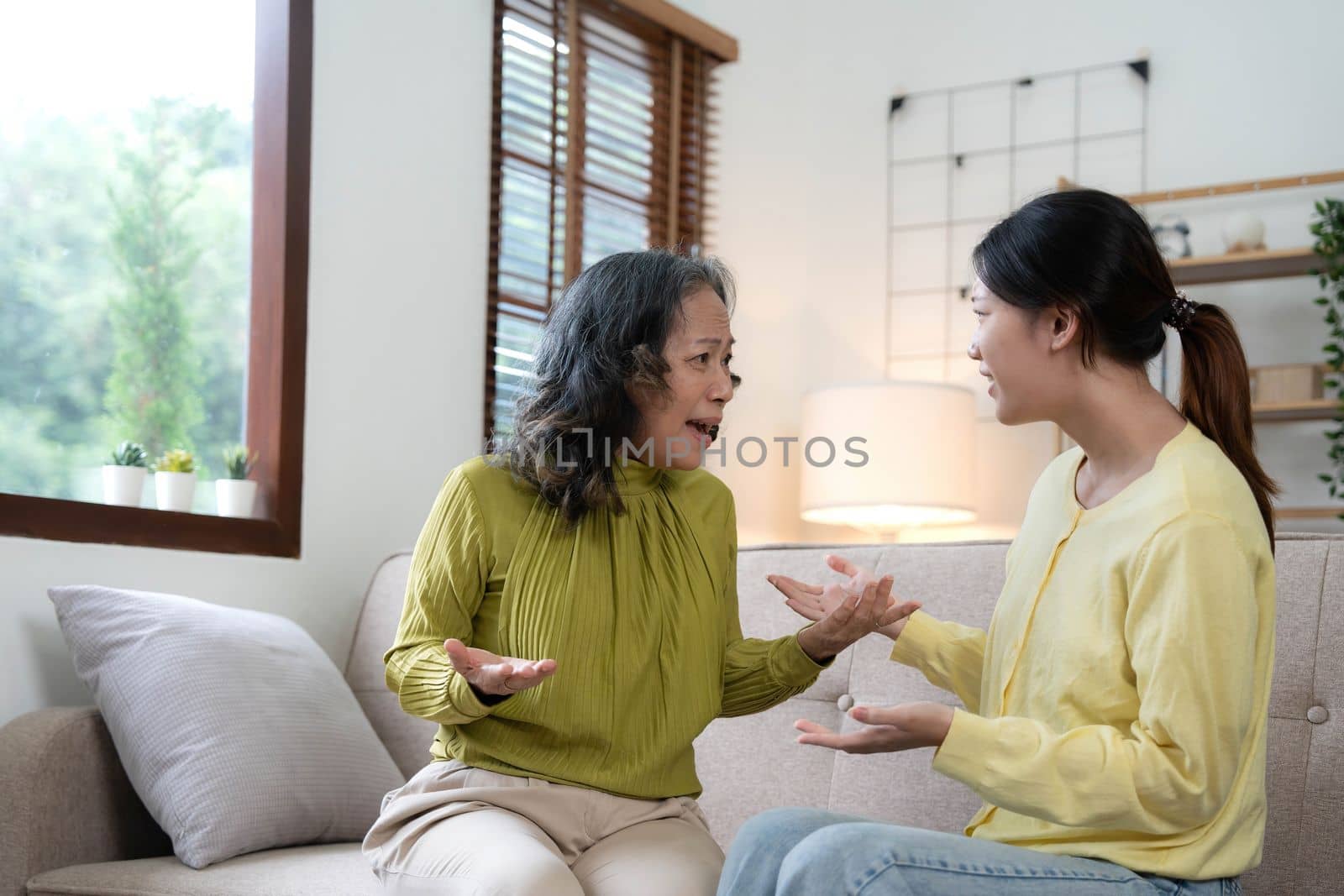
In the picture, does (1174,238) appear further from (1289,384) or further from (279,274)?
(279,274)

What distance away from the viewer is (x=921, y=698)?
75.7 inches

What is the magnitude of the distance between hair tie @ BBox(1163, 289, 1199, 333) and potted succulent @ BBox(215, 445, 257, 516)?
1.75 meters

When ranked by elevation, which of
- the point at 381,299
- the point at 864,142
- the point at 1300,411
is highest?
the point at 864,142

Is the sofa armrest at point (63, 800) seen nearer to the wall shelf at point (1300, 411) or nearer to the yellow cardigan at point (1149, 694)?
the yellow cardigan at point (1149, 694)

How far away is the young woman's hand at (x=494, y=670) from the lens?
1.31 meters

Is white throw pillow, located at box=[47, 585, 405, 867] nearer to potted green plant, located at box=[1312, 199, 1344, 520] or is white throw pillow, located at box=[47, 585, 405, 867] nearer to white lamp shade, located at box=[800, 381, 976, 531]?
white lamp shade, located at box=[800, 381, 976, 531]

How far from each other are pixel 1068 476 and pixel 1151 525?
0.26 metres

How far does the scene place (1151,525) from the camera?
1.24 meters

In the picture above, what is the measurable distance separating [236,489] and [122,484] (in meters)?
0.22

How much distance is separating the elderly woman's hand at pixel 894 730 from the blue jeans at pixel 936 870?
0.24 feet

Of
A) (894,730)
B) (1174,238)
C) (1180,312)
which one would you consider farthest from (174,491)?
(1174,238)

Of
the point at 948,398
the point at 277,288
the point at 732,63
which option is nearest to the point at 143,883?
the point at 277,288

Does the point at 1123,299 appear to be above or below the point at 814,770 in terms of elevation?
above

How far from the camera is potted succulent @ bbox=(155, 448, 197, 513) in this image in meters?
2.41
